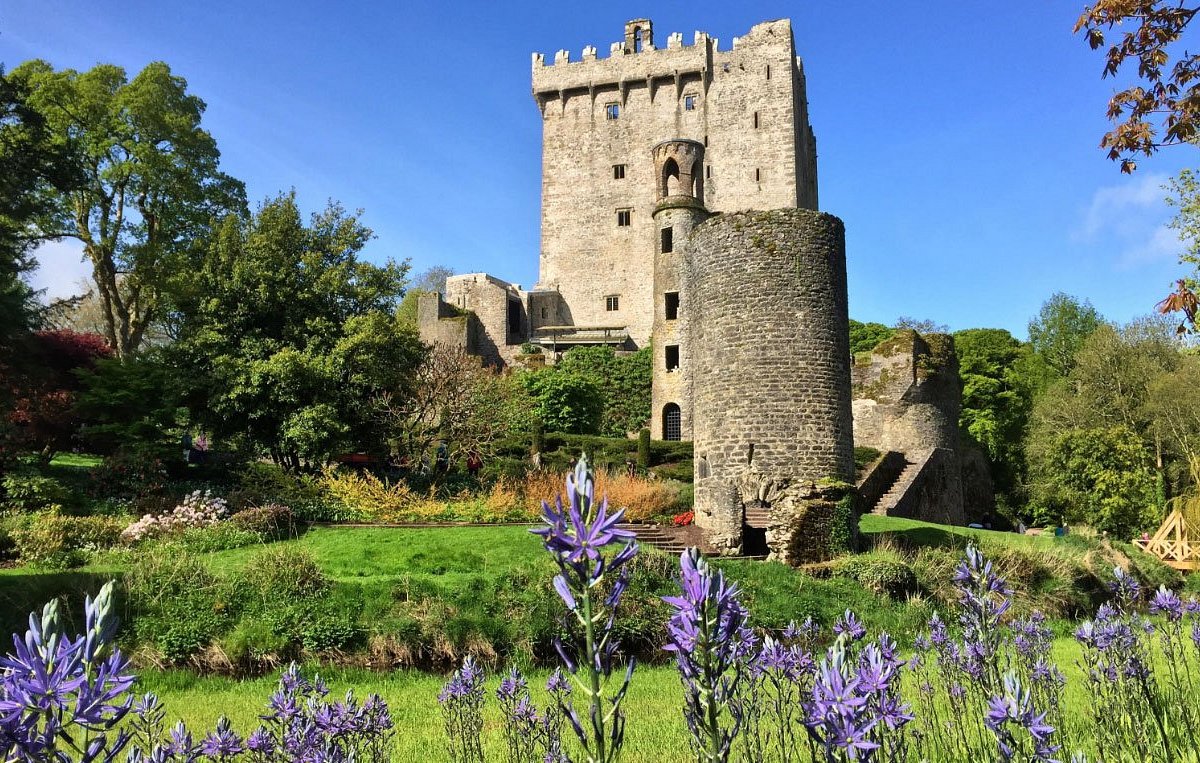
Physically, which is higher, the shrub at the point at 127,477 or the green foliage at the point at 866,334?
the green foliage at the point at 866,334

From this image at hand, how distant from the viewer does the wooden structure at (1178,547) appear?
1775cm

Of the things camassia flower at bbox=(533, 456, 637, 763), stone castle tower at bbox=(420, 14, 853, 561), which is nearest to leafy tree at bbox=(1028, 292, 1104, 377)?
stone castle tower at bbox=(420, 14, 853, 561)

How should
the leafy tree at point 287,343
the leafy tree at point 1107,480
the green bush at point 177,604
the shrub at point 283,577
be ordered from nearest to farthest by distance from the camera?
the green bush at point 177,604, the shrub at point 283,577, the leafy tree at point 287,343, the leafy tree at point 1107,480

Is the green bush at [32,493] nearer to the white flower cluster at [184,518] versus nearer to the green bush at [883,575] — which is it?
the white flower cluster at [184,518]

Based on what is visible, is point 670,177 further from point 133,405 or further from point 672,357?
point 133,405

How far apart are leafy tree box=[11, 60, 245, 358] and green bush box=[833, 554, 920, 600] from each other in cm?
2320

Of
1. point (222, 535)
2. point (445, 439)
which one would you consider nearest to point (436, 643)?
point (222, 535)

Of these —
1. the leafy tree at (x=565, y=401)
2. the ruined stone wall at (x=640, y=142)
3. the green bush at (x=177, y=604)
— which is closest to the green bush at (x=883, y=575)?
the green bush at (x=177, y=604)

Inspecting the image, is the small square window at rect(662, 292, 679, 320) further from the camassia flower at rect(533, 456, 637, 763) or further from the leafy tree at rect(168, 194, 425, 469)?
the camassia flower at rect(533, 456, 637, 763)

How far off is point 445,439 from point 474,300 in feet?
74.9

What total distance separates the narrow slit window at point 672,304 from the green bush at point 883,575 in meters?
22.9

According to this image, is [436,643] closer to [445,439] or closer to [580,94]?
[445,439]

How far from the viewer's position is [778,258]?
15734 millimetres

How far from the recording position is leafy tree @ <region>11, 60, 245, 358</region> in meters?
27.2
